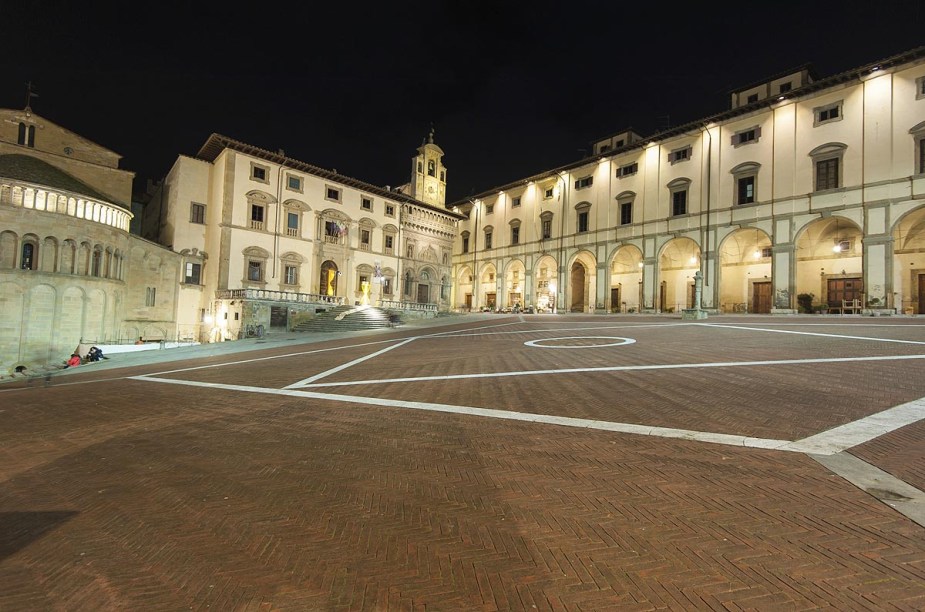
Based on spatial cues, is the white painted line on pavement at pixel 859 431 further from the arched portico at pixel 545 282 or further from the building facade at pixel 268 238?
the arched portico at pixel 545 282

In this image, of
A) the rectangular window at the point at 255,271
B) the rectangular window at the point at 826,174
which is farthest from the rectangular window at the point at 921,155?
the rectangular window at the point at 255,271

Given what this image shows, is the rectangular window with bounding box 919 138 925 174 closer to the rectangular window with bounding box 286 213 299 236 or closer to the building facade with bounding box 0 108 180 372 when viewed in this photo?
the rectangular window with bounding box 286 213 299 236

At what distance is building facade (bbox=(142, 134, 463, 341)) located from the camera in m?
33.8

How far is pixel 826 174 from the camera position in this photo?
27812mm

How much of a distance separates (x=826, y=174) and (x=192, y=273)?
47.6 metres

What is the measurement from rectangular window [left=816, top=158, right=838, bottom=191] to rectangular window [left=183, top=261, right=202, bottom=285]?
154 ft

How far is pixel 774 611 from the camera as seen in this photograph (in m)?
2.39

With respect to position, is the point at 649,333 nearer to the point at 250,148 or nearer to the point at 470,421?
the point at 470,421

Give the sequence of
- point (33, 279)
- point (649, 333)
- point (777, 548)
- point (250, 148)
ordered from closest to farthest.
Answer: point (777, 548) < point (649, 333) < point (33, 279) < point (250, 148)

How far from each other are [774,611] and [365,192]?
1789 inches

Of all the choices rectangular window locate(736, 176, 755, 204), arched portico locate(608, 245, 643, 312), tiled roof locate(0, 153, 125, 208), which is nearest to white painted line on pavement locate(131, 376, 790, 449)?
tiled roof locate(0, 153, 125, 208)

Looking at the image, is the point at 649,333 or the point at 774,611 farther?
the point at 649,333

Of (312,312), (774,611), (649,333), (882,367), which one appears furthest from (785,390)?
(312,312)

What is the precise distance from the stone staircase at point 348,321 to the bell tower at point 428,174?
23.8m
